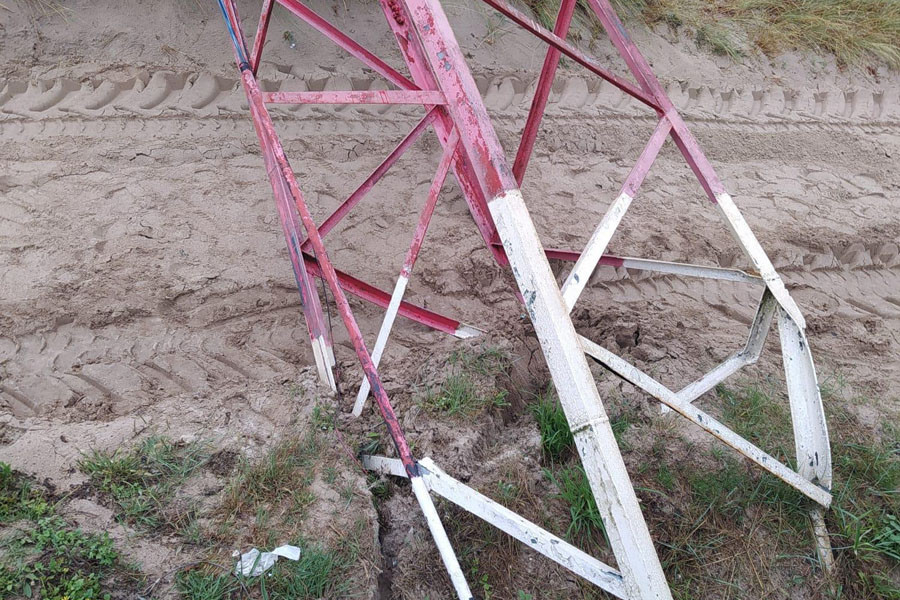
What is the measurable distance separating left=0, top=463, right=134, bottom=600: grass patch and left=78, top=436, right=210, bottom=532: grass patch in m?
0.13

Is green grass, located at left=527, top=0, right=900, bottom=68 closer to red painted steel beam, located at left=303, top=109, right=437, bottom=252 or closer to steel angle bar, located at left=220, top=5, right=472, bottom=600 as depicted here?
red painted steel beam, located at left=303, top=109, right=437, bottom=252

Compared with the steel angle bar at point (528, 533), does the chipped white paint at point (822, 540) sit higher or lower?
lower

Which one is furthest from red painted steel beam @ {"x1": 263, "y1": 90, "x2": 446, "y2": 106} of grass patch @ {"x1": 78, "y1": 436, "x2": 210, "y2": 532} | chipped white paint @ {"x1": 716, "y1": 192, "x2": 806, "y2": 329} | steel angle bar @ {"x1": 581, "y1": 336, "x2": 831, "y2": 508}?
grass patch @ {"x1": 78, "y1": 436, "x2": 210, "y2": 532}

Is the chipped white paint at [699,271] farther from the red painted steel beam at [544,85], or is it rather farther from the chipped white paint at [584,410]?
the chipped white paint at [584,410]

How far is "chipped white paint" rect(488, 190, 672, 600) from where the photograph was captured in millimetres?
1543

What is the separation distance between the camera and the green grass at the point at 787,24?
206 inches

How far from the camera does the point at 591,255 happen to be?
202 cm

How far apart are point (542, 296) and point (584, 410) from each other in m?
0.31

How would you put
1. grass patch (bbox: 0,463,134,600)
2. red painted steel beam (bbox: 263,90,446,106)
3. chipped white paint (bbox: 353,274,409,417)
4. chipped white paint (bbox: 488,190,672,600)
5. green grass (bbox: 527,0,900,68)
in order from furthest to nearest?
green grass (bbox: 527,0,900,68) → chipped white paint (bbox: 353,274,409,417) → red painted steel beam (bbox: 263,90,446,106) → grass patch (bbox: 0,463,134,600) → chipped white paint (bbox: 488,190,672,600)

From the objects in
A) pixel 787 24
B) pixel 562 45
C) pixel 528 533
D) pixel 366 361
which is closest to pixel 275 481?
pixel 366 361

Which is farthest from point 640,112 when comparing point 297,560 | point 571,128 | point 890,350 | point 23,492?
point 23,492

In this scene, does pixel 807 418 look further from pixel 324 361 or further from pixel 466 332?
pixel 324 361

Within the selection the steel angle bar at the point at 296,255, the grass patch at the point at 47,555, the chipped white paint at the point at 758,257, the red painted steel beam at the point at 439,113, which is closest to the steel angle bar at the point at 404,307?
the steel angle bar at the point at 296,255

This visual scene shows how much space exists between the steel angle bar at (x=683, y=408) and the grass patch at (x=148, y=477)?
51.7 inches
